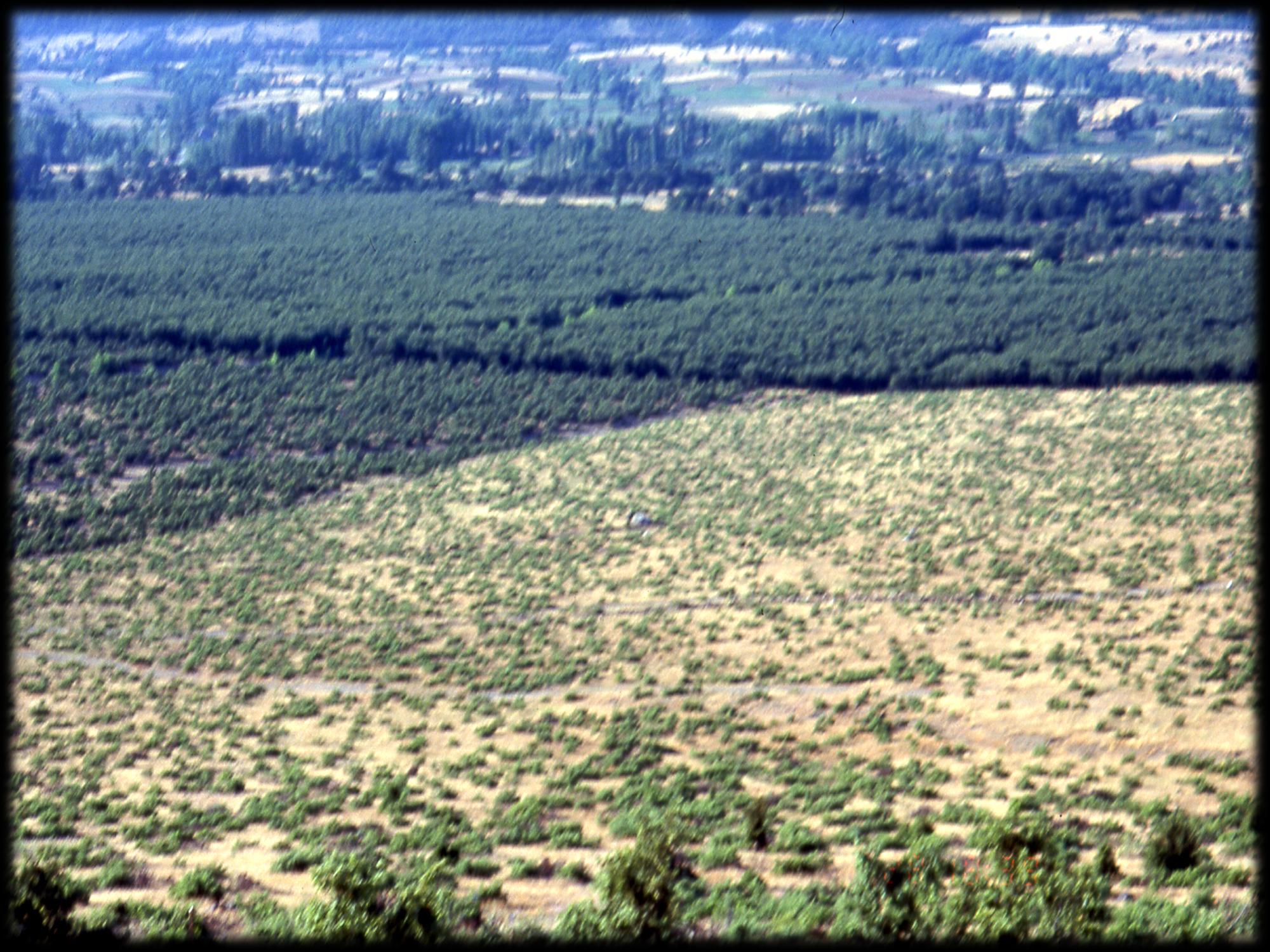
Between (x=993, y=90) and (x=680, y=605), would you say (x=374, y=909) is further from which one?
(x=993, y=90)

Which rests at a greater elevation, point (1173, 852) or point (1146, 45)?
point (1146, 45)

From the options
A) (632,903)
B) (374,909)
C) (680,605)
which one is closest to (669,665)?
(680,605)

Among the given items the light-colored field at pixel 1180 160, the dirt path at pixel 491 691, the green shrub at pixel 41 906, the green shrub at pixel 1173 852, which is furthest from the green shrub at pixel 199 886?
the light-colored field at pixel 1180 160

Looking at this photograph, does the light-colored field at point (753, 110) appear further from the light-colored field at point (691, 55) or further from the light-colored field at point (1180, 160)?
the light-colored field at point (1180, 160)

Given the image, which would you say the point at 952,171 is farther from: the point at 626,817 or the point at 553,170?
the point at 626,817

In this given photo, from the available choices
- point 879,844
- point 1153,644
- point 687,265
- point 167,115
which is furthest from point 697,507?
point 167,115

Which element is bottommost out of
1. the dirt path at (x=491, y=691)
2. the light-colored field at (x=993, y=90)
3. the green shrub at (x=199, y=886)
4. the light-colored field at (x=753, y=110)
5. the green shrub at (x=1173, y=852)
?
the dirt path at (x=491, y=691)
